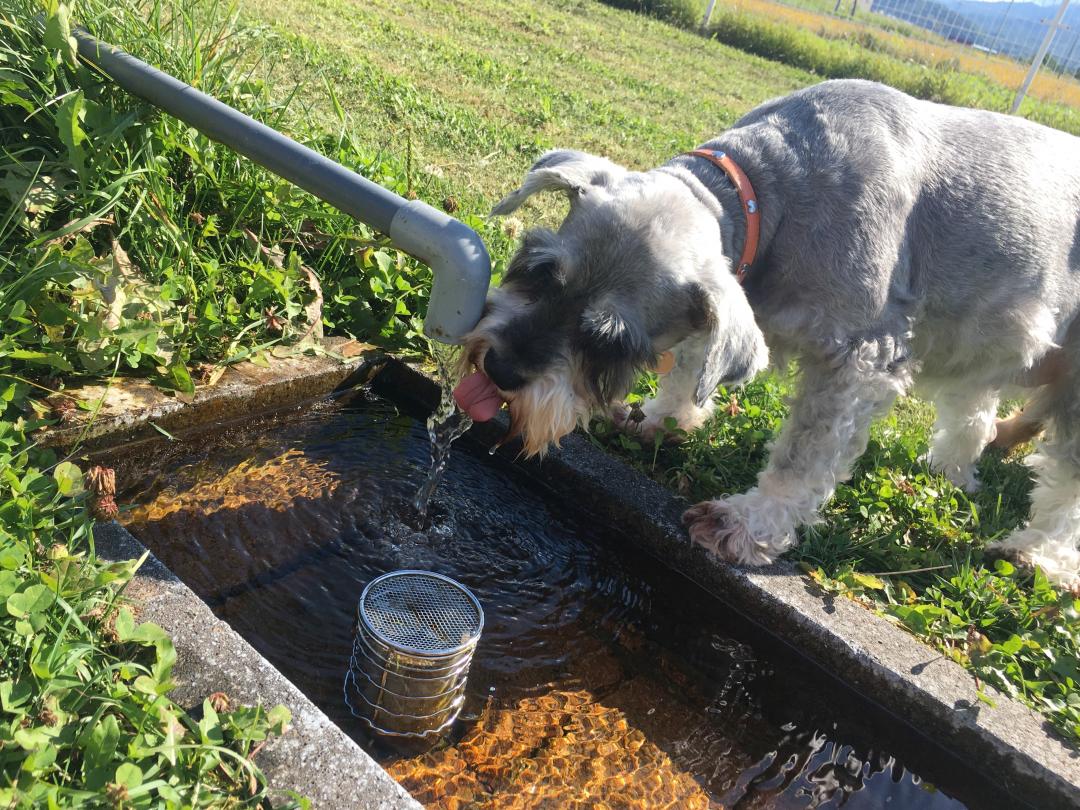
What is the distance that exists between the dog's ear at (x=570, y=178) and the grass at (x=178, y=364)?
3.68 ft

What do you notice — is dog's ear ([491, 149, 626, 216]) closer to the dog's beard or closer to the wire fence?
the dog's beard

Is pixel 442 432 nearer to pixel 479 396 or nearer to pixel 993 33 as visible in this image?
pixel 479 396

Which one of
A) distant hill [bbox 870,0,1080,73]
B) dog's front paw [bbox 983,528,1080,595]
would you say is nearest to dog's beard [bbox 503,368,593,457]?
dog's front paw [bbox 983,528,1080,595]

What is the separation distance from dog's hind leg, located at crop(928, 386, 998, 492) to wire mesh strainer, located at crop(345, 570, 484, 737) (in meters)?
2.99

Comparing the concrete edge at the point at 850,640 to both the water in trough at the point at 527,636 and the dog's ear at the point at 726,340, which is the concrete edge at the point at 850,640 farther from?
the dog's ear at the point at 726,340

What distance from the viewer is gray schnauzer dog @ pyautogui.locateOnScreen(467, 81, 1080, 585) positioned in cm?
310

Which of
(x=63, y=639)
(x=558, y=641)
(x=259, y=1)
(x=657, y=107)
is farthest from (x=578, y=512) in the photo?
(x=657, y=107)

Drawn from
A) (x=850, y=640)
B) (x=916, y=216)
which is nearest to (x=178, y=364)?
(x=850, y=640)

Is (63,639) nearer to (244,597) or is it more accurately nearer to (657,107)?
(244,597)

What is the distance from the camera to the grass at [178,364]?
2.09 meters

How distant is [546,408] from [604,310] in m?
0.39

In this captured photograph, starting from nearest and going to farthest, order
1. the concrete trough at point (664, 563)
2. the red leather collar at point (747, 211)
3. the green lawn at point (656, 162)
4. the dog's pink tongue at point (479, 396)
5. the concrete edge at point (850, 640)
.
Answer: the concrete trough at point (664, 563) → the concrete edge at point (850, 640) → the dog's pink tongue at point (479, 396) → the red leather collar at point (747, 211) → the green lawn at point (656, 162)

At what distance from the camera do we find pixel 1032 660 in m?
3.42

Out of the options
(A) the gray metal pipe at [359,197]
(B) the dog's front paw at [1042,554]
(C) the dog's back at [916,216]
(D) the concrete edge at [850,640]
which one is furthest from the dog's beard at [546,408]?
(B) the dog's front paw at [1042,554]
